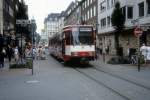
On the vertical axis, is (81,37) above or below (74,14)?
below

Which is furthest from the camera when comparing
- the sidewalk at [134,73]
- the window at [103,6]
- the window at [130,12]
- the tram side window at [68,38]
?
the window at [103,6]

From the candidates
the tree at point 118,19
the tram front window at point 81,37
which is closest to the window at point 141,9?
the tree at point 118,19

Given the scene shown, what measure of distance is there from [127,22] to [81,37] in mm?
22955

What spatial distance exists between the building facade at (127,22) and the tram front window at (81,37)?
11.7 feet

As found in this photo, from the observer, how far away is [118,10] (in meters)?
48.8

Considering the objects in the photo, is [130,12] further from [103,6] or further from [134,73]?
[134,73]

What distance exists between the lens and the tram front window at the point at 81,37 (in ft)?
91.2

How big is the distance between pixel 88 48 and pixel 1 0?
1089 inches

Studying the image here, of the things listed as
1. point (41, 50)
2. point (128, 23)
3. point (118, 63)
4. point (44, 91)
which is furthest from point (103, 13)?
point (44, 91)

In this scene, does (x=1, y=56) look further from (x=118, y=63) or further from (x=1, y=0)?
(x=1, y=0)

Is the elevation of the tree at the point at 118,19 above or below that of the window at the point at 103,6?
below

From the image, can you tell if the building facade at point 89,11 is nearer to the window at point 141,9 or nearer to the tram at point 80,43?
the window at point 141,9

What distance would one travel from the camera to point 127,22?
49.7m

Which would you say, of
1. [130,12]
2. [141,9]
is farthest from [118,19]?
[141,9]
